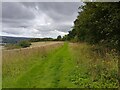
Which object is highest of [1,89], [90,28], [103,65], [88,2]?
[88,2]

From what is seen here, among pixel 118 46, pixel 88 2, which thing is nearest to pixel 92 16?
pixel 88 2

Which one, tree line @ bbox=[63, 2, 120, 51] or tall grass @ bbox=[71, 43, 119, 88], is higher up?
tree line @ bbox=[63, 2, 120, 51]

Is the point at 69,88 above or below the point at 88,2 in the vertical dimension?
below

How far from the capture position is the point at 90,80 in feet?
38.0

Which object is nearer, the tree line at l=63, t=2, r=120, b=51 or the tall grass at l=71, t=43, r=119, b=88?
the tall grass at l=71, t=43, r=119, b=88

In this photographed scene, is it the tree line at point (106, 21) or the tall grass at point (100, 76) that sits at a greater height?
the tree line at point (106, 21)

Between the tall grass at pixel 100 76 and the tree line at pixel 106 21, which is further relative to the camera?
the tree line at pixel 106 21

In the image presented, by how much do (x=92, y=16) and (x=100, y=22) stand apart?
76.5 inches

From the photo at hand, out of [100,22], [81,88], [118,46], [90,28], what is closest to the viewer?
[81,88]

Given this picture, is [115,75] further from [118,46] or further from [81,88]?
[118,46]

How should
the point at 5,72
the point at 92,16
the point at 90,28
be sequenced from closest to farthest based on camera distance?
the point at 5,72, the point at 92,16, the point at 90,28

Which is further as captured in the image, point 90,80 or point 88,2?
point 88,2

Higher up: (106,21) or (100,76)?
(106,21)

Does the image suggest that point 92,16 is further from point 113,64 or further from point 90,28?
point 113,64
